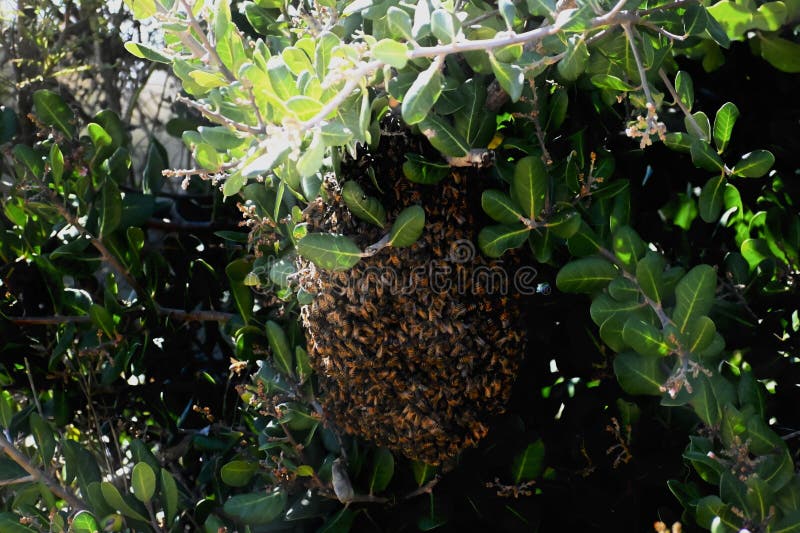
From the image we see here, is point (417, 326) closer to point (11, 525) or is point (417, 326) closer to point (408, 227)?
point (408, 227)

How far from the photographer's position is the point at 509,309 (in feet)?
4.06

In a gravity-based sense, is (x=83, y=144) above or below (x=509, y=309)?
above

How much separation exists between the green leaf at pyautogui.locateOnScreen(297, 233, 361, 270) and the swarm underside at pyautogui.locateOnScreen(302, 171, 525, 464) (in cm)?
5

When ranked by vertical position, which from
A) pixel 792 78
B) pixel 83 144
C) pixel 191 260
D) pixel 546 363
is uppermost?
pixel 83 144

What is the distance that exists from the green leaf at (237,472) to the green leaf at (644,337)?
68 cm

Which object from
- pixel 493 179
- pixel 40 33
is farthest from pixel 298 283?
pixel 40 33

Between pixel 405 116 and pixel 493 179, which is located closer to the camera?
pixel 405 116

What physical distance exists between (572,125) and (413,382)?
491 millimetres

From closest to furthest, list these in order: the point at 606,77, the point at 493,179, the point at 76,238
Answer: the point at 606,77 < the point at 493,179 < the point at 76,238

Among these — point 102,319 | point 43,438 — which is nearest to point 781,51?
point 102,319

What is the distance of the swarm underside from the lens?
1.18 metres

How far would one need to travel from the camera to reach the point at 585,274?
4.00 ft

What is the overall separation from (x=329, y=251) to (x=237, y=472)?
0.52m

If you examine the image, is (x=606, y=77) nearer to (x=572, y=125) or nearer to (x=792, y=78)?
(x=572, y=125)
